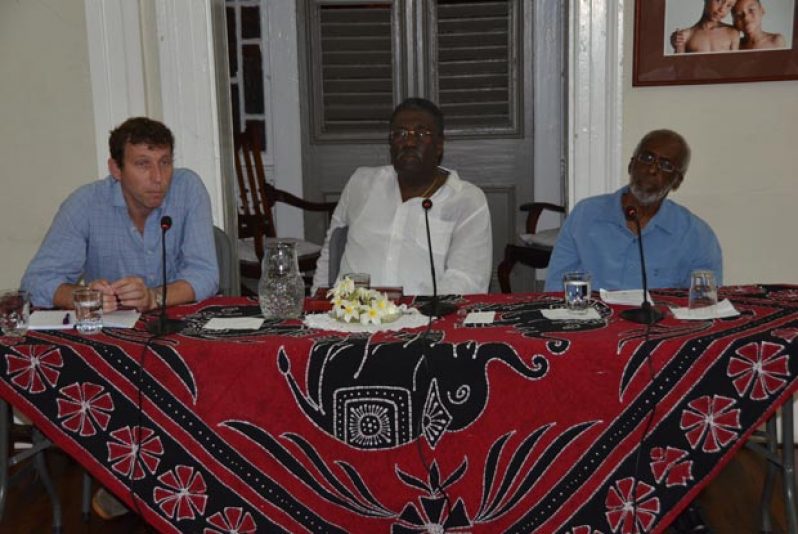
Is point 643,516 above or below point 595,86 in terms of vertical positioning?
below

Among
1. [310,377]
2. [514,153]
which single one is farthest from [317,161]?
[310,377]

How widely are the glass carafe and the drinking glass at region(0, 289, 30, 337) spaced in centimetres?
57

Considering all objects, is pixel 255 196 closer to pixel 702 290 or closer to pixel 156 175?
pixel 156 175

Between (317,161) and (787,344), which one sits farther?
(317,161)

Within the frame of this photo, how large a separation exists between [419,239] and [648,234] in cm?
72

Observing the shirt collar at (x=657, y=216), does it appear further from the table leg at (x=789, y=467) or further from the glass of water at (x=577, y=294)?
the table leg at (x=789, y=467)

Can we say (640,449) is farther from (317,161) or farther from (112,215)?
(317,161)

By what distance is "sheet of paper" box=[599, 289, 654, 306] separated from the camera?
2425mm

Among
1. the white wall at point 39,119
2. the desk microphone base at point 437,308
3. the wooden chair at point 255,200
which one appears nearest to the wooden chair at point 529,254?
the wooden chair at point 255,200

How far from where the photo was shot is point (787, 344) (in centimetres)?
210

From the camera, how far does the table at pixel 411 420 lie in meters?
2.06

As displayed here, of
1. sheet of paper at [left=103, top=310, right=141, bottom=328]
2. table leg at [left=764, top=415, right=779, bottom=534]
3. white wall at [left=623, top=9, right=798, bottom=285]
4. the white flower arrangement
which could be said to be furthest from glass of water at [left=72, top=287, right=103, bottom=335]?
white wall at [left=623, top=9, right=798, bottom=285]

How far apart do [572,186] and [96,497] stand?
186cm

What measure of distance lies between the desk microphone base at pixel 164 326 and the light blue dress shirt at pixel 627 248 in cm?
113
